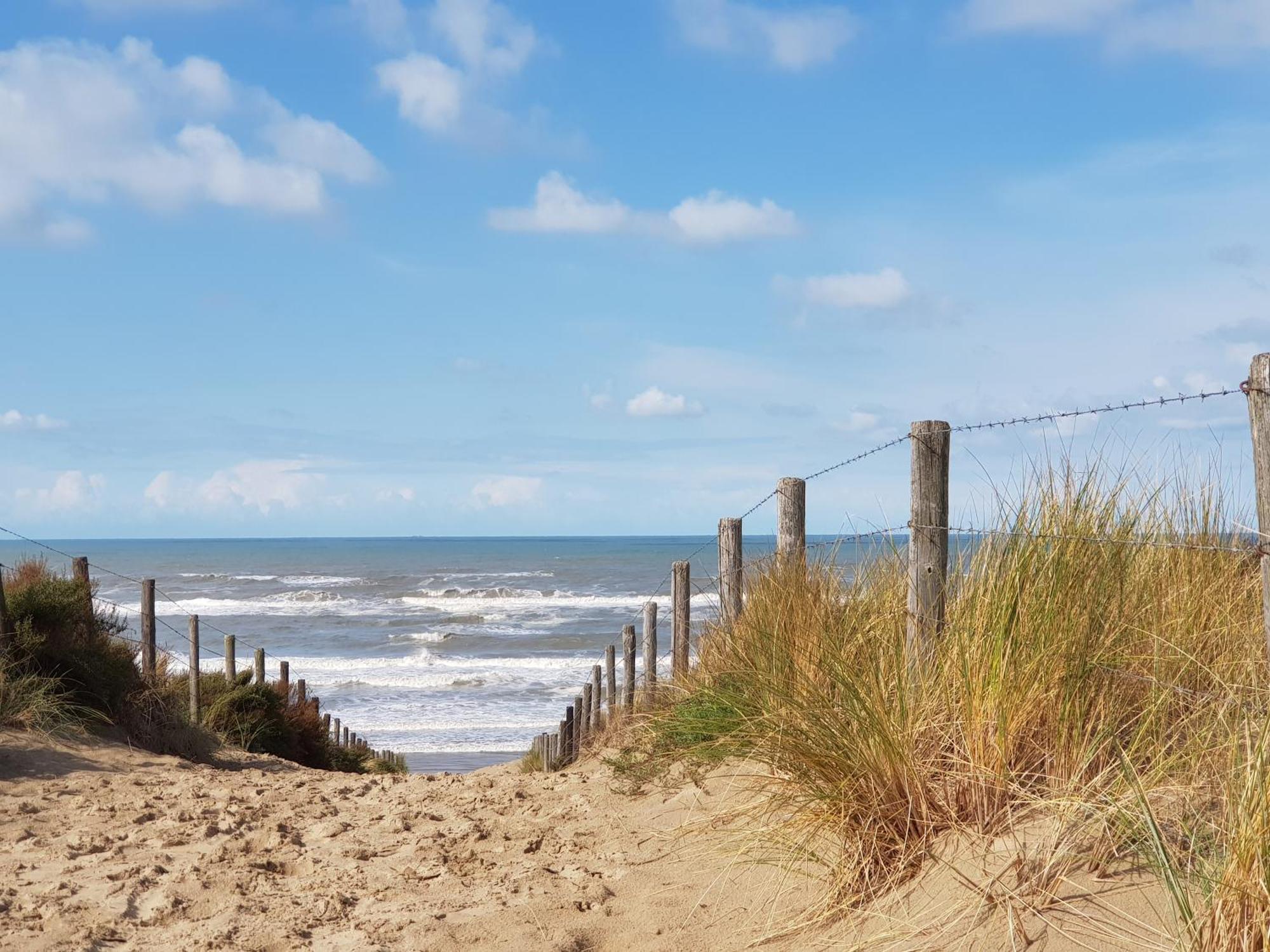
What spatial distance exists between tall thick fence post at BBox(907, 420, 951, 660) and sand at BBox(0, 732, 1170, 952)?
1202 mm

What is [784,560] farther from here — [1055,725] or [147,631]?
[147,631]

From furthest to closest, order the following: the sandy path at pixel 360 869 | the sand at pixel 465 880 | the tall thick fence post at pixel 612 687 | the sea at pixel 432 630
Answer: the sea at pixel 432 630 → the tall thick fence post at pixel 612 687 → the sandy path at pixel 360 869 → the sand at pixel 465 880

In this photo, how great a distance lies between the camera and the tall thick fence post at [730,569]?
7.57 metres

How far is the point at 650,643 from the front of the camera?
1038 centimetres

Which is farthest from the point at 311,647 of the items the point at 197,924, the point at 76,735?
the point at 197,924

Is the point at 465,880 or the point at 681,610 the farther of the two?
the point at 681,610

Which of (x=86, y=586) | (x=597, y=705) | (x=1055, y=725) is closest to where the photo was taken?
(x=1055, y=725)

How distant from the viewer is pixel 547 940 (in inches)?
156

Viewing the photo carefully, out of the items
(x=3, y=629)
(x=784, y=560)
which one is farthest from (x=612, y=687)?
(x=3, y=629)

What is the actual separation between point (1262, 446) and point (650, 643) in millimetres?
7695

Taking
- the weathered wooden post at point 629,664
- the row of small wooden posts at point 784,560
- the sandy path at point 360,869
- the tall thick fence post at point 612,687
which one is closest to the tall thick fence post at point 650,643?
the row of small wooden posts at point 784,560

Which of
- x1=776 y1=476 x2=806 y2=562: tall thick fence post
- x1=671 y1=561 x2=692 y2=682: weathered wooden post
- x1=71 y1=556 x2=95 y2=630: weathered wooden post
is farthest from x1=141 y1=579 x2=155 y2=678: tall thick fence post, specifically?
x1=776 y1=476 x2=806 y2=562: tall thick fence post

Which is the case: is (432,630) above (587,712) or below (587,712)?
below

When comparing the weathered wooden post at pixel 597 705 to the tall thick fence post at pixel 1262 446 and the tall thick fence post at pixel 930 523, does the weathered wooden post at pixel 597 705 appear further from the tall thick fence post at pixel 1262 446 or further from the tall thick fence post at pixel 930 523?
the tall thick fence post at pixel 1262 446
